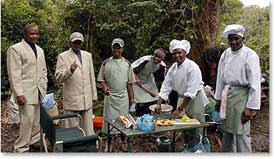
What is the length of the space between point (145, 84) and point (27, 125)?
126 centimetres

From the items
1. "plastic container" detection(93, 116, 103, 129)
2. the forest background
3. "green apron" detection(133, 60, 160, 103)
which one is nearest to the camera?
"green apron" detection(133, 60, 160, 103)

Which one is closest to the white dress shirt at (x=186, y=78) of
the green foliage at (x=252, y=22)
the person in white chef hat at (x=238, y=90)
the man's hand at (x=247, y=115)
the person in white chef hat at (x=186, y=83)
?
the person in white chef hat at (x=186, y=83)

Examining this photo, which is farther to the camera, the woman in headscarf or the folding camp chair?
the woman in headscarf

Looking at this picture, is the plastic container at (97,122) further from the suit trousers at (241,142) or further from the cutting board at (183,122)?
the suit trousers at (241,142)

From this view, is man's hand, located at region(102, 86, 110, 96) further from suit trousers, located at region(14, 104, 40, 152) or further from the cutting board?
the cutting board

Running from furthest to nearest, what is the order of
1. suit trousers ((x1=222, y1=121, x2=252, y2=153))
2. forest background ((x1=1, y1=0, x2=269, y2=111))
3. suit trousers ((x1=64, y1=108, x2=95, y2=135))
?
forest background ((x1=1, y1=0, x2=269, y2=111)), suit trousers ((x1=64, y1=108, x2=95, y2=135)), suit trousers ((x1=222, y1=121, x2=252, y2=153))

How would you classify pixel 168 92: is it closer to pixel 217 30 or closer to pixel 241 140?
pixel 241 140

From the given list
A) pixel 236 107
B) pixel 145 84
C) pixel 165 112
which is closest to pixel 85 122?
pixel 165 112

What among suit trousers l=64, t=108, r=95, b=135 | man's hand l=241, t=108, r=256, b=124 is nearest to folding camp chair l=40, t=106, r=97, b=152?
suit trousers l=64, t=108, r=95, b=135

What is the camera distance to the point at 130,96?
3.17m

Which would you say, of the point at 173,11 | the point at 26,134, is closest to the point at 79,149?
the point at 26,134

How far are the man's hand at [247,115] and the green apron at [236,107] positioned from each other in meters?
0.03

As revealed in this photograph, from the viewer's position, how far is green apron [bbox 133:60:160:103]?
349cm

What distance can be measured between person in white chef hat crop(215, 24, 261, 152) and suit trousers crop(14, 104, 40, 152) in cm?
150
